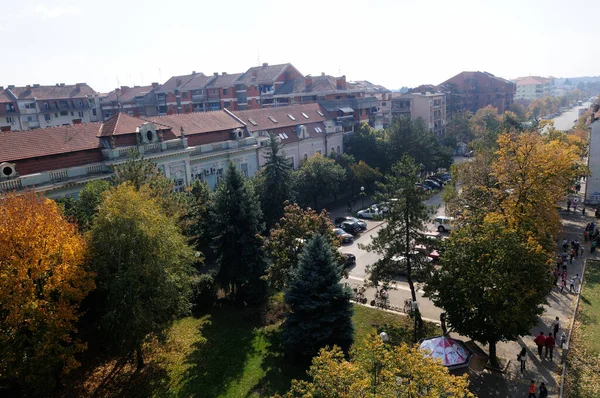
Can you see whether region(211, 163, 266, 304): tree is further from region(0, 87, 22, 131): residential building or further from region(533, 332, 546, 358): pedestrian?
region(0, 87, 22, 131): residential building

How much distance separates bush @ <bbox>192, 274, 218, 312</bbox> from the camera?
2662cm

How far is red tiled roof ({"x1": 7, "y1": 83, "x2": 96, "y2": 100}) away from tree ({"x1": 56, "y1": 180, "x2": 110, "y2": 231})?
2087 inches

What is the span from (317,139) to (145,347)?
36403 mm

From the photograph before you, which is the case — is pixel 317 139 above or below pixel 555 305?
above

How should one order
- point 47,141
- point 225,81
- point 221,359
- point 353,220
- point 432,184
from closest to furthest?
point 221,359
point 47,141
point 353,220
point 432,184
point 225,81

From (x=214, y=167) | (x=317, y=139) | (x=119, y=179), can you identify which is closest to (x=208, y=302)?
(x=119, y=179)

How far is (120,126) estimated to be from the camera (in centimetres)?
3397

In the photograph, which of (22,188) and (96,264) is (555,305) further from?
(22,188)

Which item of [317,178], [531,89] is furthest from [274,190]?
[531,89]

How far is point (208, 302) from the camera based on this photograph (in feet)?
89.1

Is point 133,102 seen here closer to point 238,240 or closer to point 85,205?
point 85,205

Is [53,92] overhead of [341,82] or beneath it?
overhead

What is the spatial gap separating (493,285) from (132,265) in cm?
1556

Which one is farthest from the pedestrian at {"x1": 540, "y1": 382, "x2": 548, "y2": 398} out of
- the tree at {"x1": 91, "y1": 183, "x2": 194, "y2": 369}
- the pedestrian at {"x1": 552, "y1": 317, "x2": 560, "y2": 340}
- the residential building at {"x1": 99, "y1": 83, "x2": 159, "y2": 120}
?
the residential building at {"x1": 99, "y1": 83, "x2": 159, "y2": 120}
